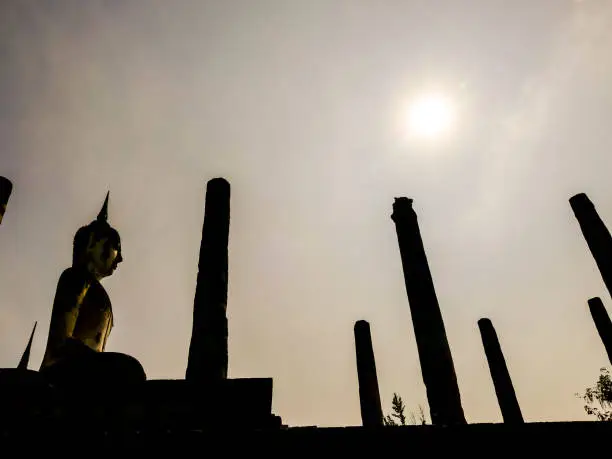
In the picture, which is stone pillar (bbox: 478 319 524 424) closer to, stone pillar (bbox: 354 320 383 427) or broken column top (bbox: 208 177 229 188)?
stone pillar (bbox: 354 320 383 427)

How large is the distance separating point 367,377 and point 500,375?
15.4 feet

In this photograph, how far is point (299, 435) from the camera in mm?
3117

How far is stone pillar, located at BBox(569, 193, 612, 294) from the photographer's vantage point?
12.1 meters

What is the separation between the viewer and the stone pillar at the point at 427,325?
8359 millimetres

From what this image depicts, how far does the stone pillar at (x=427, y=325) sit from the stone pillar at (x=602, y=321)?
910cm

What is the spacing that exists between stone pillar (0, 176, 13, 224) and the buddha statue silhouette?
169 centimetres

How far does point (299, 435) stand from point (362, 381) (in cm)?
1110

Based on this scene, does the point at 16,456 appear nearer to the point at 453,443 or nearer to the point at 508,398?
the point at 453,443

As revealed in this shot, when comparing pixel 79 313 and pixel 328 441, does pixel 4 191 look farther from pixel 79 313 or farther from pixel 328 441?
pixel 328 441

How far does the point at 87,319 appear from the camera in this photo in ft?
19.7

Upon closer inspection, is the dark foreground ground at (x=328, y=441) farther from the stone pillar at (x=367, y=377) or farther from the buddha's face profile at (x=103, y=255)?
the stone pillar at (x=367, y=377)

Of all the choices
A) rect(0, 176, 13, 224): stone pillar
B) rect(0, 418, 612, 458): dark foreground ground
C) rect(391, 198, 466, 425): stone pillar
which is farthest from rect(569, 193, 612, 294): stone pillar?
rect(0, 176, 13, 224): stone pillar

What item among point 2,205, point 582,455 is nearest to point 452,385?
point 582,455

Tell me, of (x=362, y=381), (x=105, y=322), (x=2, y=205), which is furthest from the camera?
(x=362, y=381)
